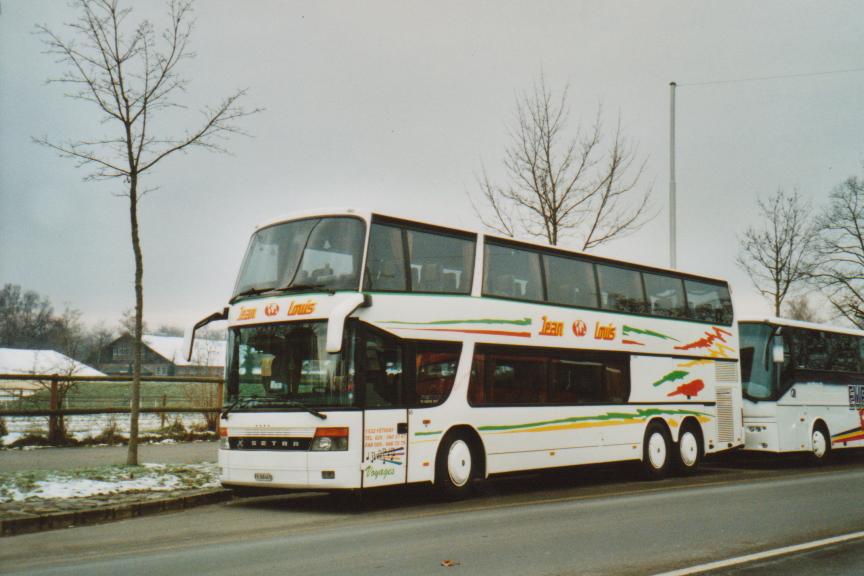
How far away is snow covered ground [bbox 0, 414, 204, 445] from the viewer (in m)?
17.7

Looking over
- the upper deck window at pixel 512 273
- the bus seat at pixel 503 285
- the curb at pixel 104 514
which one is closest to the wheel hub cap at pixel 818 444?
the upper deck window at pixel 512 273

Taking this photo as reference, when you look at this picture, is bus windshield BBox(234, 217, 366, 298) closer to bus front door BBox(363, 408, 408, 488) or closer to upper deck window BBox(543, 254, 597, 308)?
bus front door BBox(363, 408, 408, 488)

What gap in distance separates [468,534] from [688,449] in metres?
10.1

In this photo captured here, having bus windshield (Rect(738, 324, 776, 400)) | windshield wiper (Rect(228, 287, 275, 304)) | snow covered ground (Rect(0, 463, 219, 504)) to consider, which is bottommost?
snow covered ground (Rect(0, 463, 219, 504))

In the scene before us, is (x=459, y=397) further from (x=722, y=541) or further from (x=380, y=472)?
(x=722, y=541)

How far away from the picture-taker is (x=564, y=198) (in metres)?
22.2

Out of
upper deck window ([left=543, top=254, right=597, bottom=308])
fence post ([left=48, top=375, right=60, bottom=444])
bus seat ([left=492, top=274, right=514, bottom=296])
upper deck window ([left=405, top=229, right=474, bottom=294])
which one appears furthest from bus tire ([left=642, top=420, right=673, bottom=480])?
fence post ([left=48, top=375, right=60, bottom=444])

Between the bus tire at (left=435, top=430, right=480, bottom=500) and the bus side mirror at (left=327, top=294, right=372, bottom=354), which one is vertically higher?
the bus side mirror at (left=327, top=294, right=372, bottom=354)

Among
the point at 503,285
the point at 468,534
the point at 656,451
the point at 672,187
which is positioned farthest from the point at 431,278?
the point at 672,187

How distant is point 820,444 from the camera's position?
2112 centimetres

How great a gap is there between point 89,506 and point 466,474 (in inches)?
211

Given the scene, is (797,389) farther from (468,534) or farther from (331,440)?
(468,534)

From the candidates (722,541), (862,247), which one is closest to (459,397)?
(722,541)

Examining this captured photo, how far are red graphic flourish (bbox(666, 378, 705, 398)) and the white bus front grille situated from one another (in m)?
0.72
